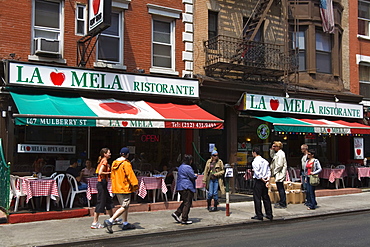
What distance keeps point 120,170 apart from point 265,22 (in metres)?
10.4

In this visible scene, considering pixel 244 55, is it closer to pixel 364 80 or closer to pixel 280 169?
pixel 280 169

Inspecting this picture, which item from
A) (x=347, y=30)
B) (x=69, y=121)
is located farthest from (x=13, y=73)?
(x=347, y=30)

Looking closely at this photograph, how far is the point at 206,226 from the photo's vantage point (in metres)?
9.35

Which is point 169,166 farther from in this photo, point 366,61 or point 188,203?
point 366,61

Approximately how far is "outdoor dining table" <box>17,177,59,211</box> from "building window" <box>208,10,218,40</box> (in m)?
8.26

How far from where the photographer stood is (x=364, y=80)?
19688 millimetres

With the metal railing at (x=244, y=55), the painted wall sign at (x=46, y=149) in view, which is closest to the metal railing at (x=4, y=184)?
the painted wall sign at (x=46, y=149)

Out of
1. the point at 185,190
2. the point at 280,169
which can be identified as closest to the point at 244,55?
the point at 280,169

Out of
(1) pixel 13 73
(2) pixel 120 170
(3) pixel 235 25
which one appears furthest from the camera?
(3) pixel 235 25

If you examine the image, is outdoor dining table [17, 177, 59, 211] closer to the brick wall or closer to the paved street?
the paved street

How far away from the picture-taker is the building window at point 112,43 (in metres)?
13.0

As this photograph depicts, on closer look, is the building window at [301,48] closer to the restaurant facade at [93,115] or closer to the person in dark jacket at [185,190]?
the restaurant facade at [93,115]

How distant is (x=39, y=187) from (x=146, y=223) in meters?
2.74

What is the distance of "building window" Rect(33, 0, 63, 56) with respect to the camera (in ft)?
38.1
